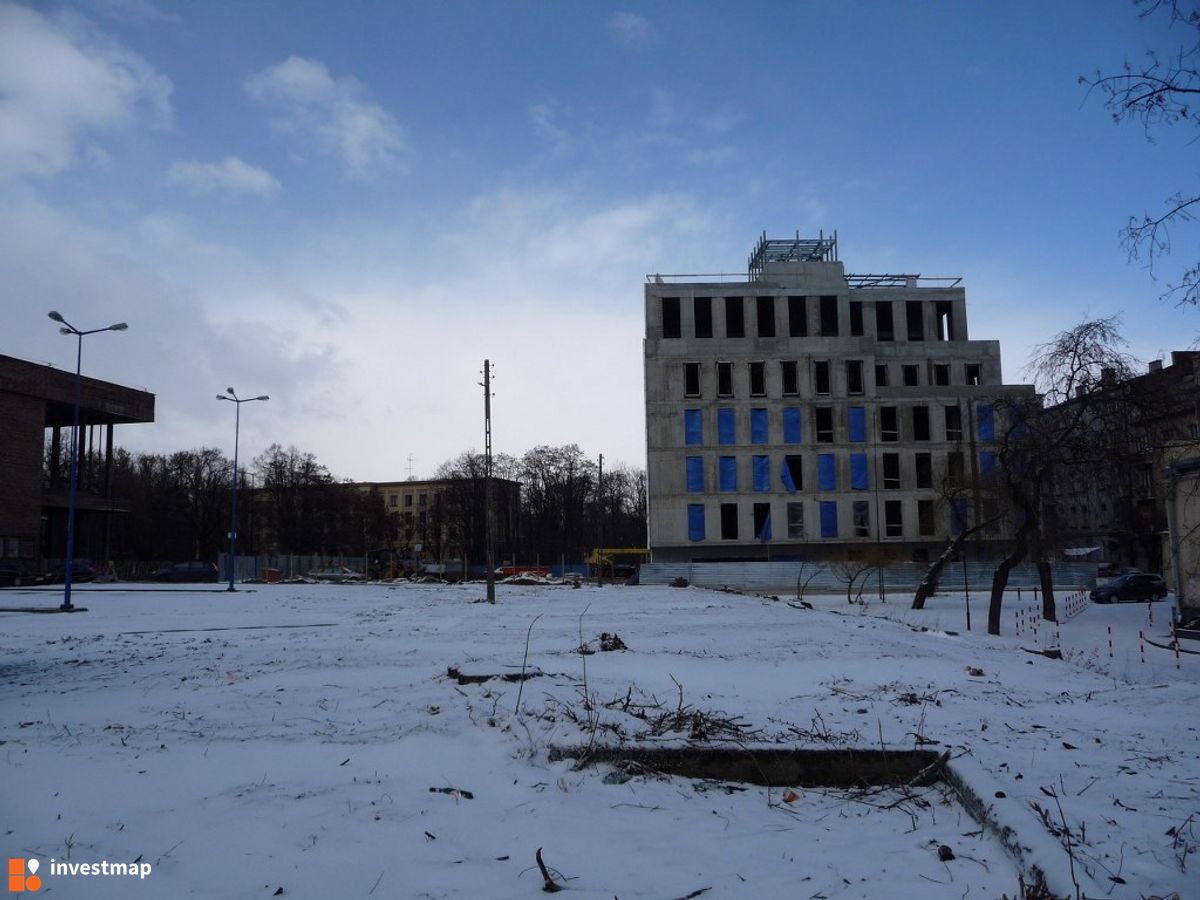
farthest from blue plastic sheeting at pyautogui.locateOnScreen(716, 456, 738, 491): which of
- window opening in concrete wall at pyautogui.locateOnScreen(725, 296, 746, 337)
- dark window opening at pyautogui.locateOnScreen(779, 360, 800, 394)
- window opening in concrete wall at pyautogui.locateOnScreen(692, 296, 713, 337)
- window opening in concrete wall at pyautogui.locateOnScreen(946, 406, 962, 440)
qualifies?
window opening in concrete wall at pyautogui.locateOnScreen(946, 406, 962, 440)

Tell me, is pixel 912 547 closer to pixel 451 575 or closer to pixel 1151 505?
pixel 1151 505

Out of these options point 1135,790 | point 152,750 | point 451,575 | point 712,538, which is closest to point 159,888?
point 152,750

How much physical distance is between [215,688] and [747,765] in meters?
6.80

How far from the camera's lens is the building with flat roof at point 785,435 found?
211 feet

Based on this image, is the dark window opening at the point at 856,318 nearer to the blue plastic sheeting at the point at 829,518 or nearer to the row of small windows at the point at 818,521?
the row of small windows at the point at 818,521

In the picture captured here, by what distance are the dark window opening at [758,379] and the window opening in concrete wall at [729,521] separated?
28.3 ft

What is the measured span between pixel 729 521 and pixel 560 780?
59.0 meters

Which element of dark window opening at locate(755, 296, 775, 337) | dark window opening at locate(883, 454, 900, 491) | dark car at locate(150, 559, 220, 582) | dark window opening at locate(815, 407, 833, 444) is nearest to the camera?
dark car at locate(150, 559, 220, 582)

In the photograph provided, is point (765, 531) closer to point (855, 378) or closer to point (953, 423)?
point (855, 378)

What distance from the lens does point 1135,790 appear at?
22.0ft

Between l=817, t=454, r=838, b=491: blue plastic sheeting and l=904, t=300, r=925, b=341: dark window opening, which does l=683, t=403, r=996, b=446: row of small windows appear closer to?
l=817, t=454, r=838, b=491: blue plastic sheeting

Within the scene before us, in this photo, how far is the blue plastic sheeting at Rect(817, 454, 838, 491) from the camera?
212ft

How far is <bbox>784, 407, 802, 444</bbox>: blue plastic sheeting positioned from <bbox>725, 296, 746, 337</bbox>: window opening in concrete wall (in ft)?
23.7

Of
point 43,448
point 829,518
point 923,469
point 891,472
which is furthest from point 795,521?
point 43,448
